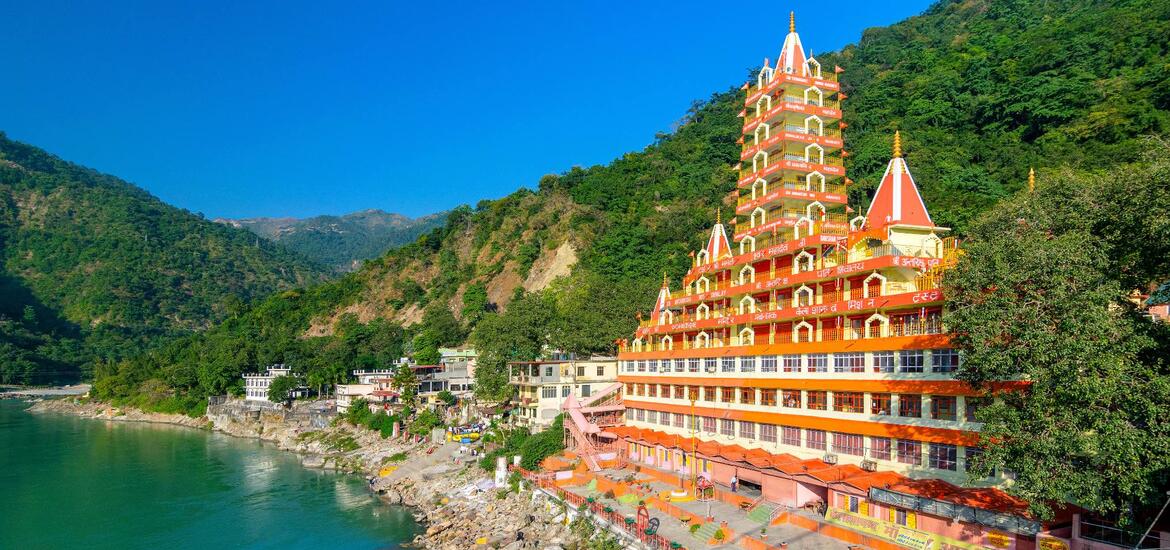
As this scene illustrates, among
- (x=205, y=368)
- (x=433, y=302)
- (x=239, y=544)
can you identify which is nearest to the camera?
(x=239, y=544)

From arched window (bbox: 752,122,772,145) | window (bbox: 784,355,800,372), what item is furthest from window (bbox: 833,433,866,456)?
arched window (bbox: 752,122,772,145)

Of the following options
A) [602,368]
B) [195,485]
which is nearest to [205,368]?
[195,485]

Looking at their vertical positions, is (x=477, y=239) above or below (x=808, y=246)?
above

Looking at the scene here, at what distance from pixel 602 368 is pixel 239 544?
26216 mm

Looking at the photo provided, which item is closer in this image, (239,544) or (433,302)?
(239,544)

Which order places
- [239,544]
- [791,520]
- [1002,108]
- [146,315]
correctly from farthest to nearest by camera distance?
1. [146,315]
2. [1002,108]
3. [239,544]
4. [791,520]

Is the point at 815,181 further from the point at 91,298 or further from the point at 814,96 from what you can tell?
the point at 91,298

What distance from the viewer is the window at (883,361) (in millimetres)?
28609

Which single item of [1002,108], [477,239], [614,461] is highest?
[1002,108]

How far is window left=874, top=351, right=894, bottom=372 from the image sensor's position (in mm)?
28609

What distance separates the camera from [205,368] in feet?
313

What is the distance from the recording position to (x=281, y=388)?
274ft

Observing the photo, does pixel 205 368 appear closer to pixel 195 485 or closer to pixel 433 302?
pixel 433 302

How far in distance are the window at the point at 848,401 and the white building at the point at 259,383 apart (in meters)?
75.1
